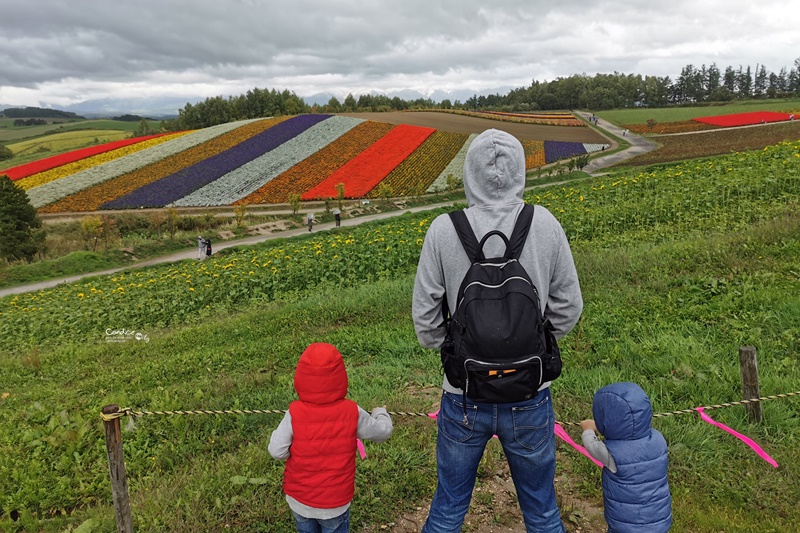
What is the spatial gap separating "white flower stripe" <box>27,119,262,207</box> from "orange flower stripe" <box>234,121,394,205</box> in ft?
50.6

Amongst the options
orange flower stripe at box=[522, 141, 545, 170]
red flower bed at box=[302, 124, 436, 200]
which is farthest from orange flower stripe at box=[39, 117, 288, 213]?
orange flower stripe at box=[522, 141, 545, 170]

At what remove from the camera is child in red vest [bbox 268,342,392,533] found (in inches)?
108

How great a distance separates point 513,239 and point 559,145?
54100 millimetres

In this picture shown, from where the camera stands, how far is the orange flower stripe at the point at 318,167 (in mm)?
38344

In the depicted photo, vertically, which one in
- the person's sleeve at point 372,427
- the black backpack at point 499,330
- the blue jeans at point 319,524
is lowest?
the blue jeans at point 319,524

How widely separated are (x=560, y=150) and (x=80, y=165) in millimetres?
48644

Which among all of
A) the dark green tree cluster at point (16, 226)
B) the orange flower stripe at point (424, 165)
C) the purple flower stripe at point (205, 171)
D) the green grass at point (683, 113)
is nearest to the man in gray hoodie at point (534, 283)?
the dark green tree cluster at point (16, 226)

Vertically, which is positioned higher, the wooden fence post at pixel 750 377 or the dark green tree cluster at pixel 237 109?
the dark green tree cluster at pixel 237 109

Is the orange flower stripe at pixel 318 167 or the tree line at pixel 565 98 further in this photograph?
the tree line at pixel 565 98

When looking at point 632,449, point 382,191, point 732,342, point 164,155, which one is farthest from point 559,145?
point 632,449

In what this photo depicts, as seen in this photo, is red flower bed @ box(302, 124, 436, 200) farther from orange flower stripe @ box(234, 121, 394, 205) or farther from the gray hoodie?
the gray hoodie

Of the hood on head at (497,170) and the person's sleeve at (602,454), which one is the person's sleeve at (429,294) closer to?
the hood on head at (497,170)

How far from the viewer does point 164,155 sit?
163ft

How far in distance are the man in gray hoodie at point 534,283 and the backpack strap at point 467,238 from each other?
35 mm
